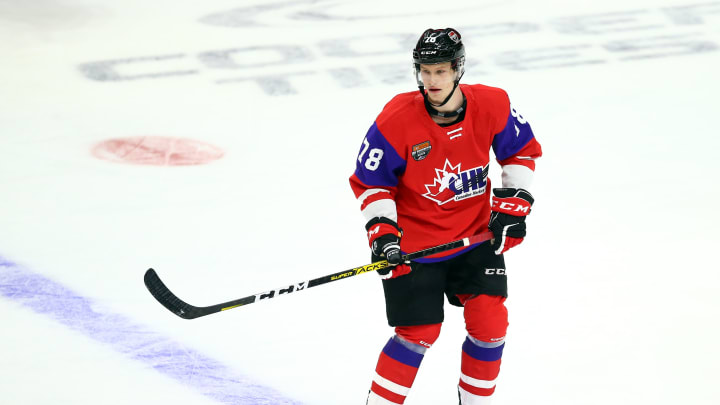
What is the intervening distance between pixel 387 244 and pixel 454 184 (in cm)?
30

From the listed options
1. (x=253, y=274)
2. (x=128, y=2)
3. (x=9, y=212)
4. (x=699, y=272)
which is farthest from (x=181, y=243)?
(x=128, y=2)

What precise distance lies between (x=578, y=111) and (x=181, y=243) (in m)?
2.62

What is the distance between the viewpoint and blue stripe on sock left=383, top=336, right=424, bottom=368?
324 cm

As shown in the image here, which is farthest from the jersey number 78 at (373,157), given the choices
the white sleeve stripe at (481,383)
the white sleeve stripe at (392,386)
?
the white sleeve stripe at (481,383)

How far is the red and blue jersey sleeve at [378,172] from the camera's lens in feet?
10.4

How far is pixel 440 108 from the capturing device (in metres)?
3.19

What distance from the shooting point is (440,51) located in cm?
314

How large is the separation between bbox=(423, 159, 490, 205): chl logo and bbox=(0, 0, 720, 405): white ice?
2.58ft

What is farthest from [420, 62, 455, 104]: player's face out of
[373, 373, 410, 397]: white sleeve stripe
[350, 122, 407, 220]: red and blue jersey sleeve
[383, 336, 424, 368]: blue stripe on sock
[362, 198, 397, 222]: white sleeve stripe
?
[373, 373, 410, 397]: white sleeve stripe

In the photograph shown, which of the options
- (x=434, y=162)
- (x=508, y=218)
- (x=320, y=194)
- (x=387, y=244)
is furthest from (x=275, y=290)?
(x=320, y=194)

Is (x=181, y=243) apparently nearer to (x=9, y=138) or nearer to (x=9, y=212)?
(x=9, y=212)

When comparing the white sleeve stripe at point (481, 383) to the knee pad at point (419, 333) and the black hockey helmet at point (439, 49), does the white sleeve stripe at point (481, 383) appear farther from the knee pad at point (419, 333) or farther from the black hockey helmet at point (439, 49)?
the black hockey helmet at point (439, 49)

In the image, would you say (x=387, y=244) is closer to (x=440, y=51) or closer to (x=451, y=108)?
(x=451, y=108)

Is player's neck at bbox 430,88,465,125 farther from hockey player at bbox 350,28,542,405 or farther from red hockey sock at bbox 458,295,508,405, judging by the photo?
red hockey sock at bbox 458,295,508,405
